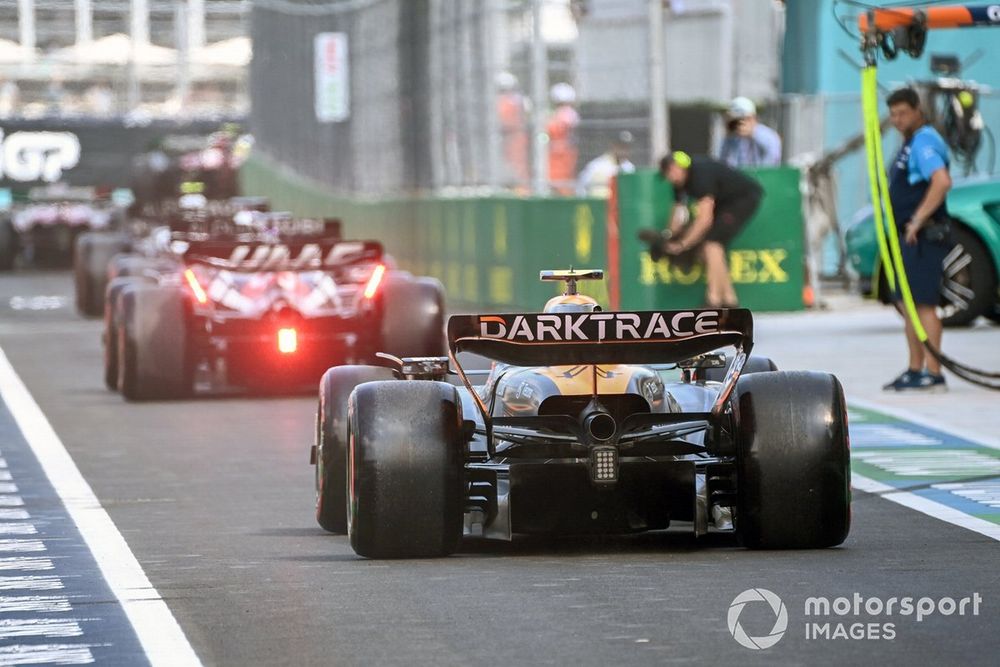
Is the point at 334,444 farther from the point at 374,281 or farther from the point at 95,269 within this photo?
the point at 95,269

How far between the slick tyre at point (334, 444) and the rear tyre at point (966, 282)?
1054cm

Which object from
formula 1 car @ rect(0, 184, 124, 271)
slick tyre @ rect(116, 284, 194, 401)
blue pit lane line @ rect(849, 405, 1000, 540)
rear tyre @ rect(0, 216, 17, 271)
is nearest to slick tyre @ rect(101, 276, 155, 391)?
slick tyre @ rect(116, 284, 194, 401)

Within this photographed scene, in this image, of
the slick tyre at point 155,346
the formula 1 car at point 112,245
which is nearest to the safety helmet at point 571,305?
the slick tyre at point 155,346

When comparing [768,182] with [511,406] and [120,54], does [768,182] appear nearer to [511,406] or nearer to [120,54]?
[511,406]

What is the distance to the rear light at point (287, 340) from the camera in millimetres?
15805

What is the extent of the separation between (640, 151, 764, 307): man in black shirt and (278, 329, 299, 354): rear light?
4.83 metres

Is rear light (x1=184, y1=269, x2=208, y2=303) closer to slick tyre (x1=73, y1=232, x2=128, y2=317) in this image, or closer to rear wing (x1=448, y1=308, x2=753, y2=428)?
rear wing (x1=448, y1=308, x2=753, y2=428)

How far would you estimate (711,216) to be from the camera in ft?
65.9

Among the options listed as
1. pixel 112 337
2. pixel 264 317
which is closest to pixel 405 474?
pixel 264 317

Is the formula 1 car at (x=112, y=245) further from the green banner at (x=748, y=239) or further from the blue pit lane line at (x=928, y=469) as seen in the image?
the blue pit lane line at (x=928, y=469)

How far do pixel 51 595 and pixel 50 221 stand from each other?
29010mm

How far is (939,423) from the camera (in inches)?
523

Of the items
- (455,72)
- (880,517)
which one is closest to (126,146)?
(455,72)

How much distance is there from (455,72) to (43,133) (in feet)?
79.5
